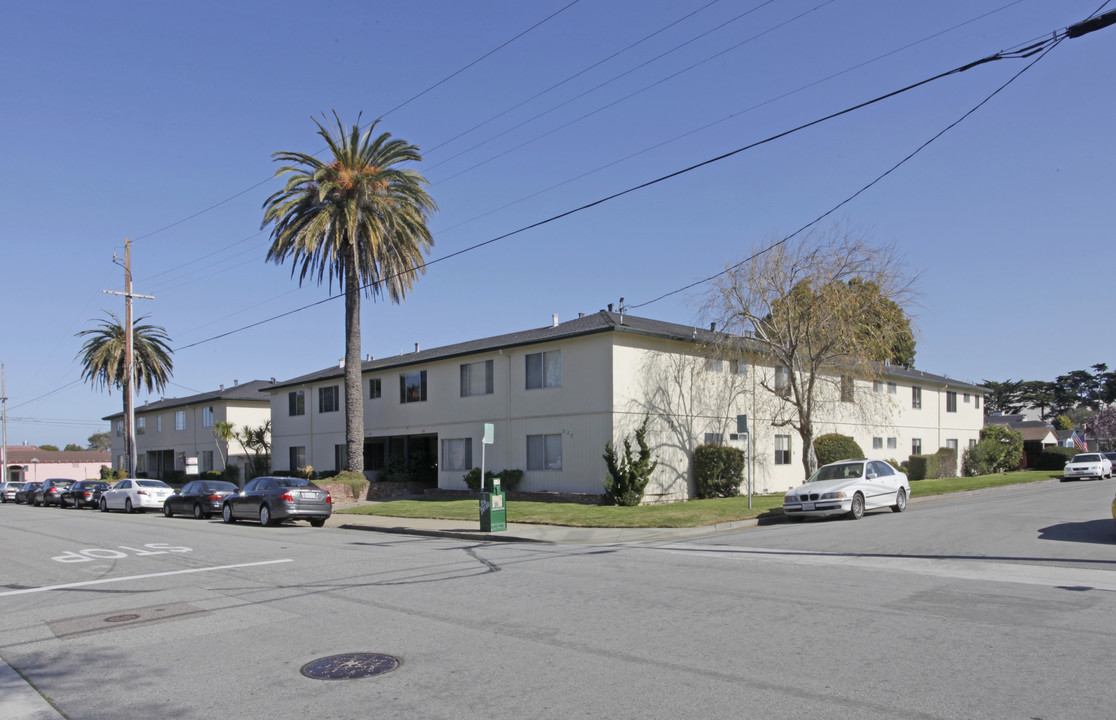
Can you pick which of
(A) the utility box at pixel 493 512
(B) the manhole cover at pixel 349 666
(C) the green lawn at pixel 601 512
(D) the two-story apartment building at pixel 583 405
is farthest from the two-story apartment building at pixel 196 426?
(B) the manhole cover at pixel 349 666

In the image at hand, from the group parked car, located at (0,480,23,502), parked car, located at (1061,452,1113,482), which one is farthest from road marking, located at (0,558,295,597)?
parked car, located at (1061,452,1113,482)

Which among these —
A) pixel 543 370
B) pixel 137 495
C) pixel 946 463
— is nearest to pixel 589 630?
pixel 543 370

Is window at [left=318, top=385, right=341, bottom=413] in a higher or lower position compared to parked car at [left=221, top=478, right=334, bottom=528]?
higher

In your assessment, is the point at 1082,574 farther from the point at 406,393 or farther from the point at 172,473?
the point at 172,473

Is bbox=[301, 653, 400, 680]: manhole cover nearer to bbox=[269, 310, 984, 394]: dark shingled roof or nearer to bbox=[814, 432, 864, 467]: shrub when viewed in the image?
bbox=[269, 310, 984, 394]: dark shingled roof

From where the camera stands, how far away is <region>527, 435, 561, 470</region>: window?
92.8 feet

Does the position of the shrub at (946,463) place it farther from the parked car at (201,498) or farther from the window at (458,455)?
the parked car at (201,498)

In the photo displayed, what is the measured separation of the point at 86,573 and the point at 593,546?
903 centimetres

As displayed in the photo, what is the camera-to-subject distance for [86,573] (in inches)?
516

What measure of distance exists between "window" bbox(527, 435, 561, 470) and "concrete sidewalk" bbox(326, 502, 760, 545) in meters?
6.28

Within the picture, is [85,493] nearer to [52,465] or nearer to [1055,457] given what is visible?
[1055,457]

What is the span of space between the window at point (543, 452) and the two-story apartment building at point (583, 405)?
0.16ft

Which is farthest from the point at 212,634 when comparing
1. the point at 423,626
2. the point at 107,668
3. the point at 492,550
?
the point at 492,550

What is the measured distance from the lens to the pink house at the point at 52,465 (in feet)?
304
